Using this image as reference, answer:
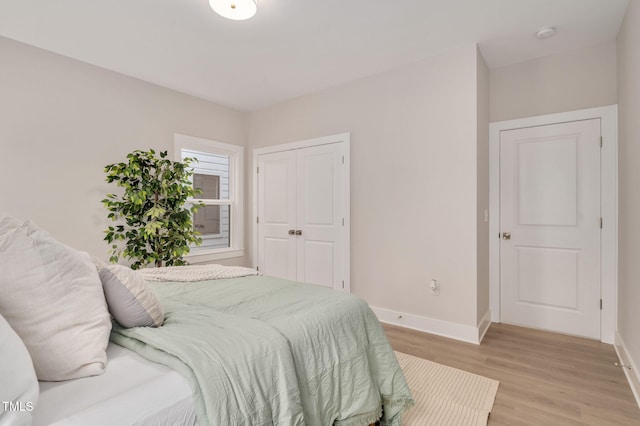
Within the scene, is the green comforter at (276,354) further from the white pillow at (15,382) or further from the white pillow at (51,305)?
the white pillow at (15,382)

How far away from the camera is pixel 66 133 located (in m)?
2.83

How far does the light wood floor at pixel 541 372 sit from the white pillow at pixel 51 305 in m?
1.94

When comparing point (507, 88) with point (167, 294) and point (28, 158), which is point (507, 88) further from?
point (28, 158)

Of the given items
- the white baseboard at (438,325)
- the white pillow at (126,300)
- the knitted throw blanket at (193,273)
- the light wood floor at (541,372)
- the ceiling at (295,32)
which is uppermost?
the ceiling at (295,32)

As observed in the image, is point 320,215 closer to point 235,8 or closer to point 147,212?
point 147,212

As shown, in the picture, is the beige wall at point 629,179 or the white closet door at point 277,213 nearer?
the beige wall at point 629,179

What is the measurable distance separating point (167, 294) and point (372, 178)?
7.37 feet

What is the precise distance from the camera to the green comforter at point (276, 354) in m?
0.95

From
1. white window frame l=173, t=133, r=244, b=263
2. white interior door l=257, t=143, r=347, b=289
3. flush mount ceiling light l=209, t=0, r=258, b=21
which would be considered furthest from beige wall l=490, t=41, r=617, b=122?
white window frame l=173, t=133, r=244, b=263

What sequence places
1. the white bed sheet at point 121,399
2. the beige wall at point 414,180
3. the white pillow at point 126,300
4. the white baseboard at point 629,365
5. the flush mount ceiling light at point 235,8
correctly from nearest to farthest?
the white bed sheet at point 121,399
the white pillow at point 126,300
the white baseboard at point 629,365
the flush mount ceiling light at point 235,8
the beige wall at point 414,180

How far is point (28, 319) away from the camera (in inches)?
34.4


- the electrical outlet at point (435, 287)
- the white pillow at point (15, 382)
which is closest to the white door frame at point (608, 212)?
the electrical outlet at point (435, 287)

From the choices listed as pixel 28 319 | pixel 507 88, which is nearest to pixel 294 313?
pixel 28 319

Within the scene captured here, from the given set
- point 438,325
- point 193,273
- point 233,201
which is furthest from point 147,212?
point 438,325
